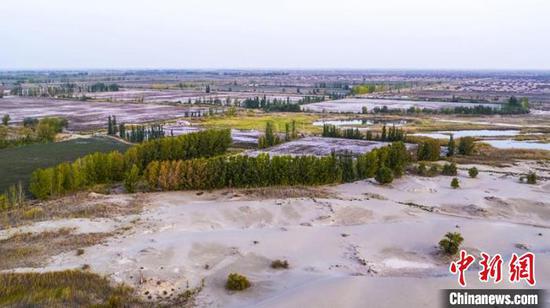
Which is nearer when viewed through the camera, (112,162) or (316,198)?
(316,198)

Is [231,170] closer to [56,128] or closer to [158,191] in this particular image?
[158,191]

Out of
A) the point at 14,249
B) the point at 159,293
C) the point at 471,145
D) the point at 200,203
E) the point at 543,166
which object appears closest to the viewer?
the point at 159,293

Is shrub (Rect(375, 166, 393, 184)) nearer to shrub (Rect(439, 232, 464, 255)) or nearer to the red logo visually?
shrub (Rect(439, 232, 464, 255))

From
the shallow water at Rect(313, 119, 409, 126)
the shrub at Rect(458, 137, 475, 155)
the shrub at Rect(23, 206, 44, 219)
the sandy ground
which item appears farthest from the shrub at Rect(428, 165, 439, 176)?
the shallow water at Rect(313, 119, 409, 126)

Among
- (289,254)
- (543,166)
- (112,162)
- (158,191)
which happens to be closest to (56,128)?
(112,162)

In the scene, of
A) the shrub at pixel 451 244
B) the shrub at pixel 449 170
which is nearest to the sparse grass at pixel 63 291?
the shrub at pixel 451 244

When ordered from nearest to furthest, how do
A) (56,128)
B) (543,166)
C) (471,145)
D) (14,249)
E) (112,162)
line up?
(14,249), (112,162), (543,166), (471,145), (56,128)
